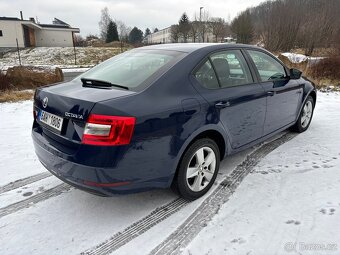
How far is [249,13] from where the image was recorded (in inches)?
1469

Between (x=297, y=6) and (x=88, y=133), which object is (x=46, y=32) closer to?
(x=297, y=6)

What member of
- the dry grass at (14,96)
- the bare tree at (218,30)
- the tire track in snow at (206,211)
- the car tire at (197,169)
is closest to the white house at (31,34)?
the bare tree at (218,30)

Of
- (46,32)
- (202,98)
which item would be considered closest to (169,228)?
(202,98)

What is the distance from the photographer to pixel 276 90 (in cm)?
374

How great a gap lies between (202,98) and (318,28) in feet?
75.4

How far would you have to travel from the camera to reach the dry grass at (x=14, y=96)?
316 inches

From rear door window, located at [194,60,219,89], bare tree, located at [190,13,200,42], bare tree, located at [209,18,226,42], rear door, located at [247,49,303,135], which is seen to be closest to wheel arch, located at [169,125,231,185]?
rear door window, located at [194,60,219,89]

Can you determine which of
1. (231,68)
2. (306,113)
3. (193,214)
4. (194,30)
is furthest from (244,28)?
(193,214)

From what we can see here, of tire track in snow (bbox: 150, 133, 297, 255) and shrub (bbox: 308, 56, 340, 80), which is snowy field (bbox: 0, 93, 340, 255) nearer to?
tire track in snow (bbox: 150, 133, 297, 255)

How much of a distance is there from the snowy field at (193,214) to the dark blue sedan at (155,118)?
1.14ft

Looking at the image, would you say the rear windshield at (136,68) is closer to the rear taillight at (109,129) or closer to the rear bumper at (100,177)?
the rear taillight at (109,129)

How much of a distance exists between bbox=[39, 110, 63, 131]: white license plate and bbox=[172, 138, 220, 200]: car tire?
1.15 meters

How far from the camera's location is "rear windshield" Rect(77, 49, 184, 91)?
260 centimetres

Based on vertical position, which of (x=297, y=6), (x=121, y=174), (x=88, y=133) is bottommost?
(x=121, y=174)
